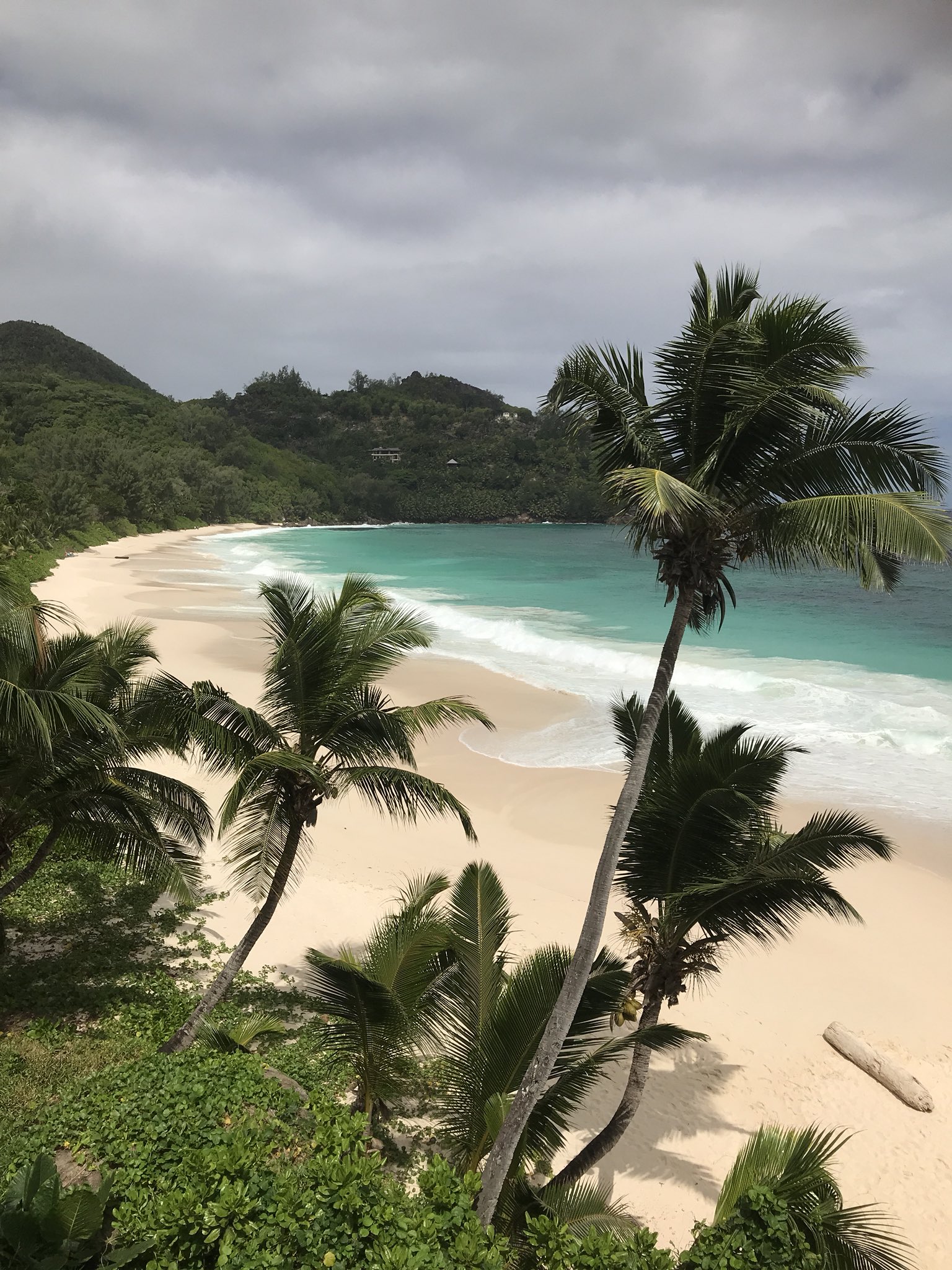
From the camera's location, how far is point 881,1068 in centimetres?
873

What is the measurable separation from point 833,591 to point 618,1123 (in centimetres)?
5289

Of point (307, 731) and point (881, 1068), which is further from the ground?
point (307, 731)

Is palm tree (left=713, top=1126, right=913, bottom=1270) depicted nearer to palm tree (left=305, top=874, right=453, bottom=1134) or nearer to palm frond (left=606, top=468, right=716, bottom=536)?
palm tree (left=305, top=874, right=453, bottom=1134)

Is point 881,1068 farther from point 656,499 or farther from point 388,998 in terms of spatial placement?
point 656,499

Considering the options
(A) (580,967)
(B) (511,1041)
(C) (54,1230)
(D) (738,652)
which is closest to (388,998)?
(B) (511,1041)

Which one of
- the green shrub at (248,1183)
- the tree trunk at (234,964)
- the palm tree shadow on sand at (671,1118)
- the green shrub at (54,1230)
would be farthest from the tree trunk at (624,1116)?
the green shrub at (54,1230)

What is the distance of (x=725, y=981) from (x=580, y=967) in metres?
5.95

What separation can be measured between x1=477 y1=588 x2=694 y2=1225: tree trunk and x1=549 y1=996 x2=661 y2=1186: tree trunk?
108 cm

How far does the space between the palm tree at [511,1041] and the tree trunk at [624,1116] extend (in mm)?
165

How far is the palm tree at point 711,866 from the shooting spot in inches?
232

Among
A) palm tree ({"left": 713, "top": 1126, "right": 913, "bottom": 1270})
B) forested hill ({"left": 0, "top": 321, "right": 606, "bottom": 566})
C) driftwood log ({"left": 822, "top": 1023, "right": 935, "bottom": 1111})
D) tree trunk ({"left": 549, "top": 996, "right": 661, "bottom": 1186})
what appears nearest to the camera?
palm tree ({"left": 713, "top": 1126, "right": 913, "bottom": 1270})

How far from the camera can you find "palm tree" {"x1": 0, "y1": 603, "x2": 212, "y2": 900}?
22.8ft

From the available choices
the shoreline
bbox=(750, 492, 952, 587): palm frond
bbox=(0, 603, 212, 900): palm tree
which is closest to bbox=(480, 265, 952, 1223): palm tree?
bbox=(750, 492, 952, 587): palm frond

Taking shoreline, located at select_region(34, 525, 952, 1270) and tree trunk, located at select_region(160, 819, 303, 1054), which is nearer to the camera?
tree trunk, located at select_region(160, 819, 303, 1054)
